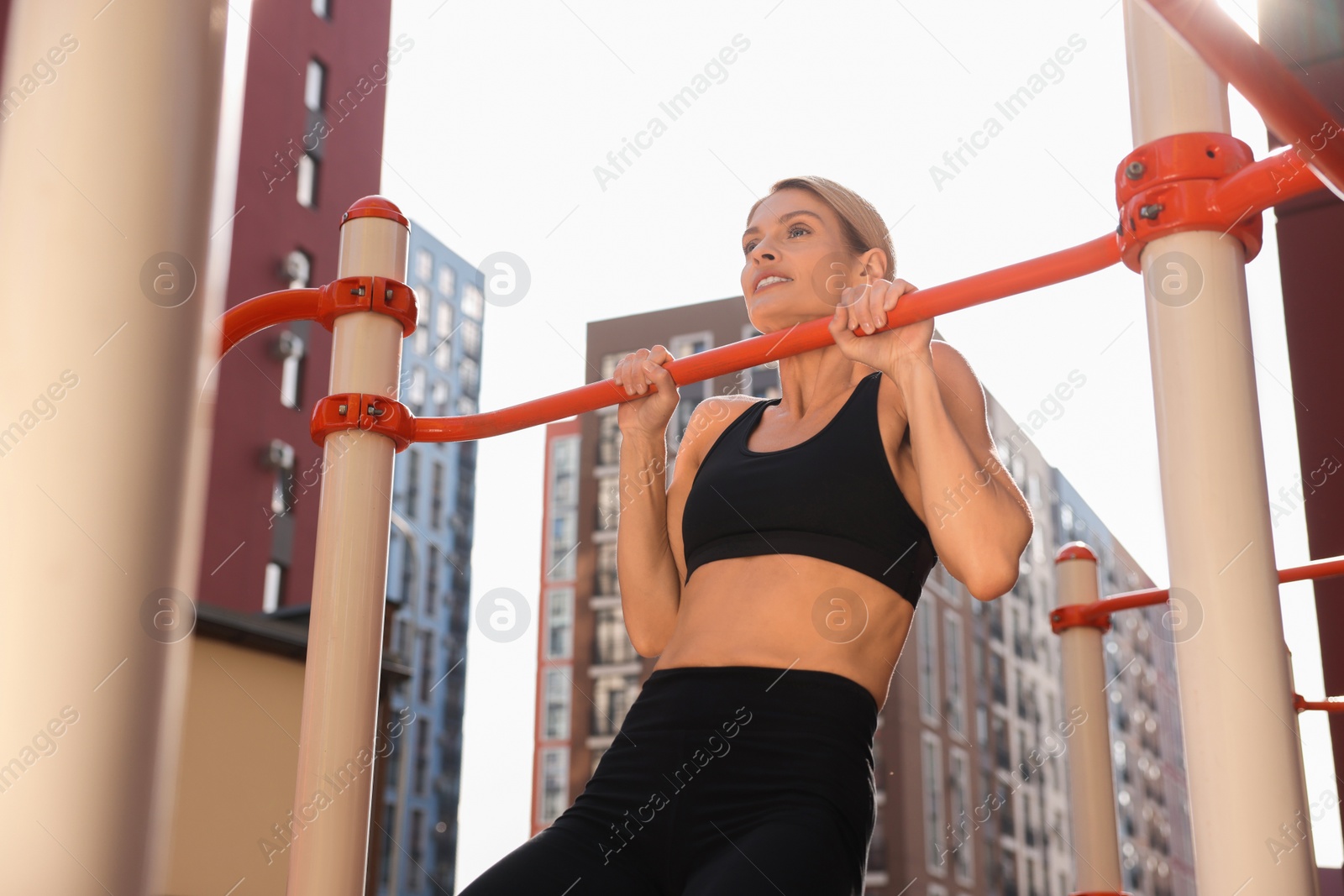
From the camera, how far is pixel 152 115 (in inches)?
13.6

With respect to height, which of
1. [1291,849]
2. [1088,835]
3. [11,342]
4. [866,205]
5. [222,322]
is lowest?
[1088,835]

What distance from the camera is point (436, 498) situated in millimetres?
35812

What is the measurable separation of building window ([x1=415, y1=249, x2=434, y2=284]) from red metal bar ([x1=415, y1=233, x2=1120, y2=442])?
3619cm

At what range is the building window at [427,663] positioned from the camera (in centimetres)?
3388

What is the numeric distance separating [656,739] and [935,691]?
30638 mm

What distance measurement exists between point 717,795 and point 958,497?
1.33ft

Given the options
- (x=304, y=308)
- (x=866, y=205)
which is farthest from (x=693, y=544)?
(x=304, y=308)

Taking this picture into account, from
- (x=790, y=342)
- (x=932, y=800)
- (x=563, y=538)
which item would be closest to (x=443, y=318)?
(x=563, y=538)

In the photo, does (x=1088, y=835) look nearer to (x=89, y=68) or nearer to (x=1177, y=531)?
(x=1177, y=531)

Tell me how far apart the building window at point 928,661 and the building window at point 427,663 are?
43.9 feet

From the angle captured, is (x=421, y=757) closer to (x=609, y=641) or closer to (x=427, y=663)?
(x=427, y=663)

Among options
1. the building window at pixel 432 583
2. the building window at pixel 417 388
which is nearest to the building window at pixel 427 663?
the building window at pixel 432 583

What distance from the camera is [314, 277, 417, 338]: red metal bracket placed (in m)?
1.62

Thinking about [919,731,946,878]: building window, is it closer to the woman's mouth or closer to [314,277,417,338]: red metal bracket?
the woman's mouth
